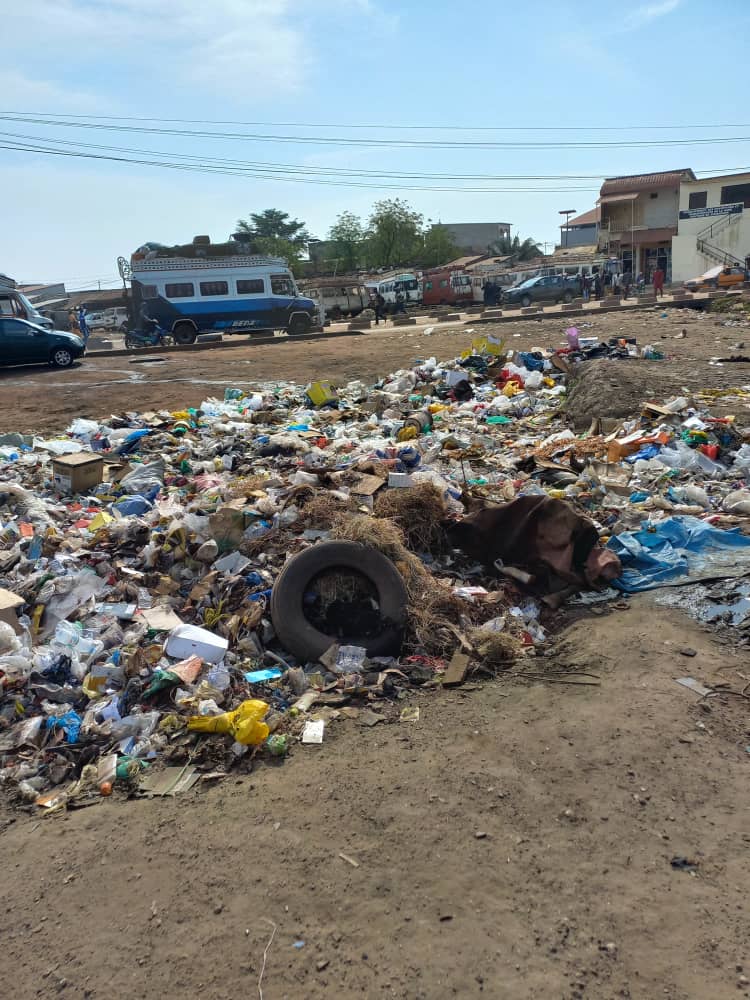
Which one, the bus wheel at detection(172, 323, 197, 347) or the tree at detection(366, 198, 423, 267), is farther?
the tree at detection(366, 198, 423, 267)

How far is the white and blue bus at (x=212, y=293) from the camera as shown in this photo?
21984 millimetres

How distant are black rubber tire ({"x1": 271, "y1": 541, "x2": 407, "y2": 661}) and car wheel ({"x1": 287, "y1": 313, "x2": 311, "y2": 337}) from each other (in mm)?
19984

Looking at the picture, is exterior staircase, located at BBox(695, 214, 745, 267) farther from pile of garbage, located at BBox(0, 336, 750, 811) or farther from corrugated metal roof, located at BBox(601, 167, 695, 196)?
pile of garbage, located at BBox(0, 336, 750, 811)

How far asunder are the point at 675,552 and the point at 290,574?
2.52m

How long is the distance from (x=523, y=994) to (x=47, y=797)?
216 cm

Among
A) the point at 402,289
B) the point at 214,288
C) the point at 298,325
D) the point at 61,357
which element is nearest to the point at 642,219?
the point at 402,289

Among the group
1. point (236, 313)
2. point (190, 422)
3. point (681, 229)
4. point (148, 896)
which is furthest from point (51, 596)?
point (681, 229)

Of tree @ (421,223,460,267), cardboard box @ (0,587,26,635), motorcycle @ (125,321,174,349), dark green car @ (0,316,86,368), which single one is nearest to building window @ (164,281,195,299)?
motorcycle @ (125,321,174,349)

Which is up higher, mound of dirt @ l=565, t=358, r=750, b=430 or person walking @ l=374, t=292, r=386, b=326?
person walking @ l=374, t=292, r=386, b=326

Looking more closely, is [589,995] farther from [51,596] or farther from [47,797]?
[51,596]

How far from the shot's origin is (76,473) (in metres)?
7.11

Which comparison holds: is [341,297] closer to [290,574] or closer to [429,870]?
[290,574]

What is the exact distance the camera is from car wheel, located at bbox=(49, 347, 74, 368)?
16734mm

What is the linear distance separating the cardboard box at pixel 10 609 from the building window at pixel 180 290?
1910cm
